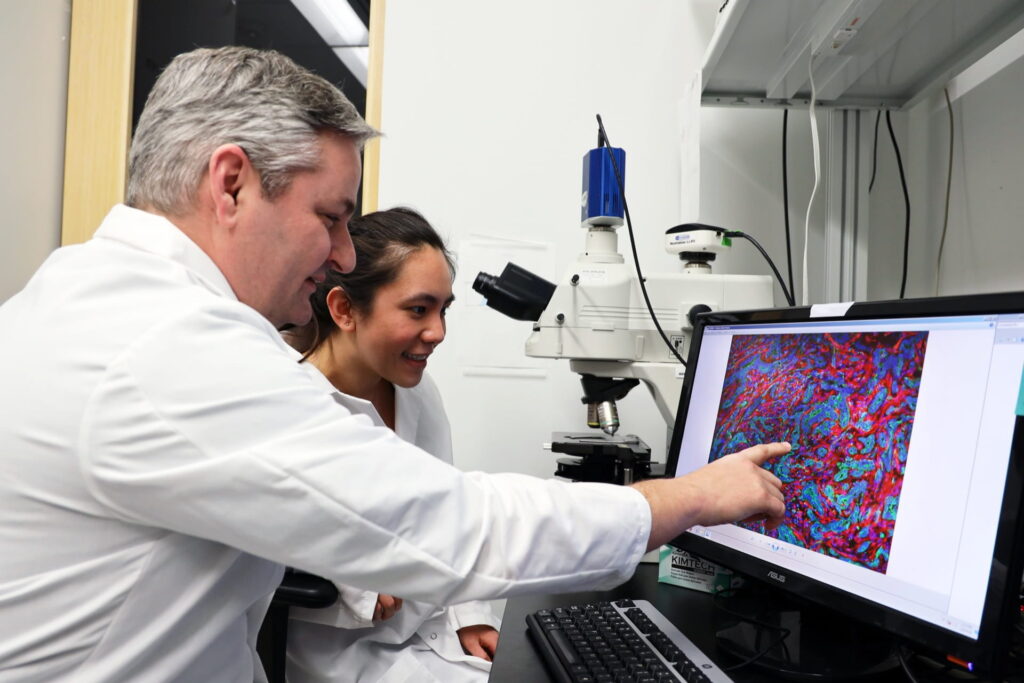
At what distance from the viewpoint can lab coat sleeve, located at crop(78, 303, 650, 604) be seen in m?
0.55

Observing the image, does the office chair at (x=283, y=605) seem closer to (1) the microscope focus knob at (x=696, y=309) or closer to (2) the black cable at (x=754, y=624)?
(2) the black cable at (x=754, y=624)

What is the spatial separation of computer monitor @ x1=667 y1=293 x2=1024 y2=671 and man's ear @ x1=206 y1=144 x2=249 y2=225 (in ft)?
1.97

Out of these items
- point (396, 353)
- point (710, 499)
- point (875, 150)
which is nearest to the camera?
point (710, 499)

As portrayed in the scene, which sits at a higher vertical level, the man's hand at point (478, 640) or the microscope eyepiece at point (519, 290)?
the microscope eyepiece at point (519, 290)

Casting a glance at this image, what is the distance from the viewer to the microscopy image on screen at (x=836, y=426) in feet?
2.32

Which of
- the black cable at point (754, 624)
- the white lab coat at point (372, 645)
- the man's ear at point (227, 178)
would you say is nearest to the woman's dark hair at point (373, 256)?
the white lab coat at point (372, 645)

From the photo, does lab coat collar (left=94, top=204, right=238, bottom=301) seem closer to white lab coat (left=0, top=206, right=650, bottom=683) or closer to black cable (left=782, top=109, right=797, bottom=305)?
white lab coat (left=0, top=206, right=650, bottom=683)

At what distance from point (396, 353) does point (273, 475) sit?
0.83 metres

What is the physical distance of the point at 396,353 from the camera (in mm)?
1369

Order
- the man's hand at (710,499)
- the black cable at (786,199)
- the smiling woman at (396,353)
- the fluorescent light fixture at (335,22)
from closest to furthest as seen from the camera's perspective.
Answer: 1. the man's hand at (710,499)
2. the smiling woman at (396,353)
3. the black cable at (786,199)
4. the fluorescent light fixture at (335,22)

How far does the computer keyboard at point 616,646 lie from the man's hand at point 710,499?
11cm

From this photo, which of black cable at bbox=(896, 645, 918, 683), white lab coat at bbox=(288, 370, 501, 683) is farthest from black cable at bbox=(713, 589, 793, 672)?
white lab coat at bbox=(288, 370, 501, 683)

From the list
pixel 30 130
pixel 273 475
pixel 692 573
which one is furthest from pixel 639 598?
pixel 30 130

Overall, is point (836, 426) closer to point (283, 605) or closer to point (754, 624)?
point (754, 624)
